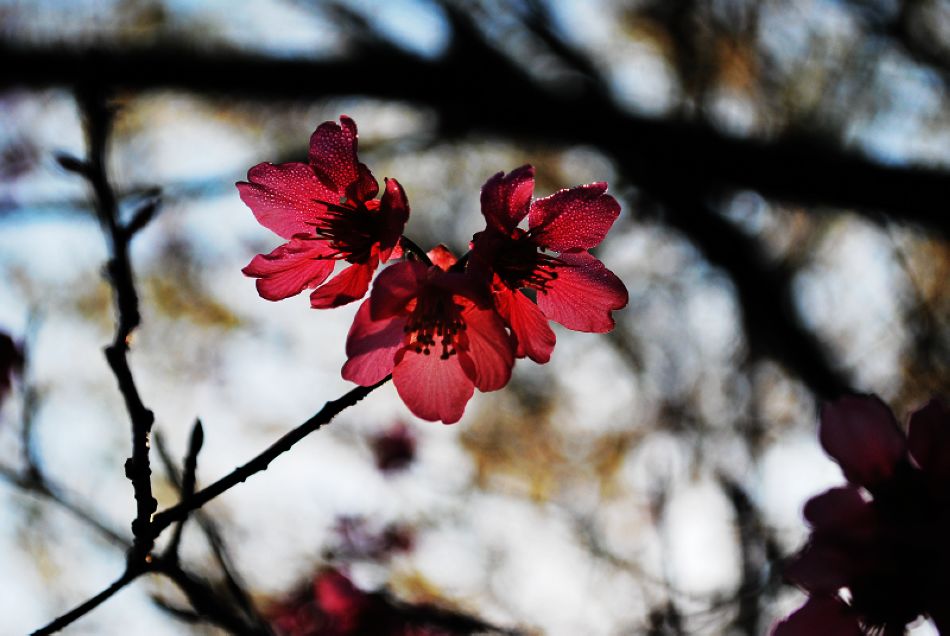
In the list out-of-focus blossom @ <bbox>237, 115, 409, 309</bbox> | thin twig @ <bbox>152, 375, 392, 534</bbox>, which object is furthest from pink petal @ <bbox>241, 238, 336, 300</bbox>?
thin twig @ <bbox>152, 375, 392, 534</bbox>

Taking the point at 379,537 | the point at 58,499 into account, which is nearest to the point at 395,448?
the point at 379,537

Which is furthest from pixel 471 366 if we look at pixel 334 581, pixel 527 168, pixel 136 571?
pixel 334 581

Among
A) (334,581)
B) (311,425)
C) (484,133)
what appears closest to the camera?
(311,425)

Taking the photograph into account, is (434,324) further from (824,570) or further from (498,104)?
(498,104)

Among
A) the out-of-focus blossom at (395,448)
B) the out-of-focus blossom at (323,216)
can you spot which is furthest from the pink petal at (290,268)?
the out-of-focus blossom at (395,448)

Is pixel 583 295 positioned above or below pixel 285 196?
below

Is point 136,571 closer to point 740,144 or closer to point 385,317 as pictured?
point 385,317
